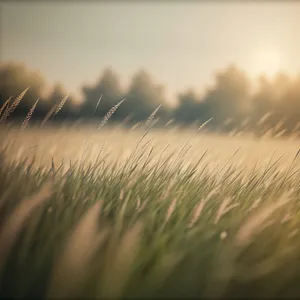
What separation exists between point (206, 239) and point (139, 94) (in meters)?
35.1

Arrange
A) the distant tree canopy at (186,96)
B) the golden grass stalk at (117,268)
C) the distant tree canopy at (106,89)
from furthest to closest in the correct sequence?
the distant tree canopy at (106,89) < the distant tree canopy at (186,96) < the golden grass stalk at (117,268)

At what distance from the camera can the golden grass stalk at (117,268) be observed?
1031 millimetres

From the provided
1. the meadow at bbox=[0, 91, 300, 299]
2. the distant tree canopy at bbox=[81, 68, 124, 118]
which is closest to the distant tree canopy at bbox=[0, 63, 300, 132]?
the distant tree canopy at bbox=[81, 68, 124, 118]

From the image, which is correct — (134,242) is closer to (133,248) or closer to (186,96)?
(133,248)

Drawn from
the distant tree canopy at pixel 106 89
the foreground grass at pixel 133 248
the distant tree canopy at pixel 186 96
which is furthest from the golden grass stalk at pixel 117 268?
the distant tree canopy at pixel 106 89

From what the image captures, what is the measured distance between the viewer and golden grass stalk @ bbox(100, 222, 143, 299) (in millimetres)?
1031

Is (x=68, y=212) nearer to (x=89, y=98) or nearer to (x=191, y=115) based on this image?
(x=191, y=115)

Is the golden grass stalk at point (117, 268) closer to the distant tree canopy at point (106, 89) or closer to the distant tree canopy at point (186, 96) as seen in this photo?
the distant tree canopy at point (186, 96)

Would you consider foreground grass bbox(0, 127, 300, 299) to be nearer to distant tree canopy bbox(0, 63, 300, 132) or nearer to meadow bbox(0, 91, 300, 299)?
meadow bbox(0, 91, 300, 299)

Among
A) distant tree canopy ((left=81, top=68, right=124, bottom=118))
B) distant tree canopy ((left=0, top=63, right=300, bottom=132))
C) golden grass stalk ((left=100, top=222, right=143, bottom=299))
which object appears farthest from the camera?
distant tree canopy ((left=81, top=68, right=124, bottom=118))

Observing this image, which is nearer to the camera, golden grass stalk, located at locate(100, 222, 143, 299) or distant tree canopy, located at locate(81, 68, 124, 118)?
golden grass stalk, located at locate(100, 222, 143, 299)

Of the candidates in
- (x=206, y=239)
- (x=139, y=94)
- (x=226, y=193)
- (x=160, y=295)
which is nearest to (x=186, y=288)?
(x=160, y=295)

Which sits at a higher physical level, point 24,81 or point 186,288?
point 186,288

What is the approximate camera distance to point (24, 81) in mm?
33812
